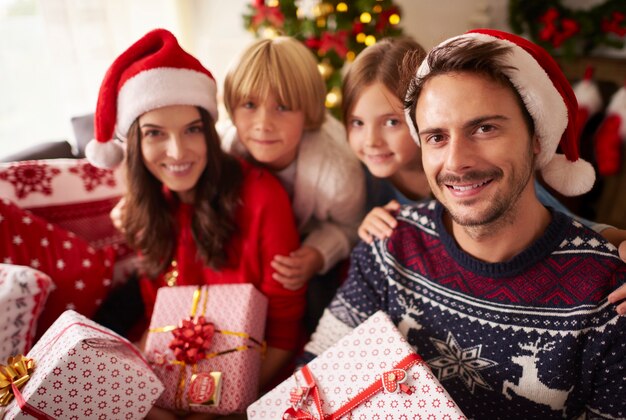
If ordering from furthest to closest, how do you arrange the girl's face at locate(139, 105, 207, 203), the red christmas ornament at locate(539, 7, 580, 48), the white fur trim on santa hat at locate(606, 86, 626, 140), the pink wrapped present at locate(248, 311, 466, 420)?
the red christmas ornament at locate(539, 7, 580, 48) → the white fur trim on santa hat at locate(606, 86, 626, 140) → the girl's face at locate(139, 105, 207, 203) → the pink wrapped present at locate(248, 311, 466, 420)

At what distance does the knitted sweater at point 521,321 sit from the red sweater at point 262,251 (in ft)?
1.40

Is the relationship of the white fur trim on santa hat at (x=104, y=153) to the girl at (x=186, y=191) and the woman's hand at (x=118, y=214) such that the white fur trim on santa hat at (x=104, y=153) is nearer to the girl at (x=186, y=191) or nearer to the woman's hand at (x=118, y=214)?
the girl at (x=186, y=191)

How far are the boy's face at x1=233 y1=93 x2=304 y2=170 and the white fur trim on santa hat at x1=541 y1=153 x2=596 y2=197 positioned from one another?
0.82 meters

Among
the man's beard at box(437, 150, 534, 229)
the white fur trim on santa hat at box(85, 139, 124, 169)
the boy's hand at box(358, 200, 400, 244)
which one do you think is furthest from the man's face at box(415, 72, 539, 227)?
the white fur trim on santa hat at box(85, 139, 124, 169)

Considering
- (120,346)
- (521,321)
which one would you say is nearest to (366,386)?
(521,321)

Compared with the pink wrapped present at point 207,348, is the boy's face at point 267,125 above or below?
above

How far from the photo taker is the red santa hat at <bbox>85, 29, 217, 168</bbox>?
4.06 ft

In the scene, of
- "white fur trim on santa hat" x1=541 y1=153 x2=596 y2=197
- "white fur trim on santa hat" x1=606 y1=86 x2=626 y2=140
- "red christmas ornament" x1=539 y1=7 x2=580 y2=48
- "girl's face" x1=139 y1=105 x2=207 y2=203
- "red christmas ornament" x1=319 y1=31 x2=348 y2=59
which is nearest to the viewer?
"white fur trim on santa hat" x1=541 y1=153 x2=596 y2=197

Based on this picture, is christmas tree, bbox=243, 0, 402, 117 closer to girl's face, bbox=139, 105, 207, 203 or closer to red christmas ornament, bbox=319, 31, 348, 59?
red christmas ornament, bbox=319, 31, 348, 59

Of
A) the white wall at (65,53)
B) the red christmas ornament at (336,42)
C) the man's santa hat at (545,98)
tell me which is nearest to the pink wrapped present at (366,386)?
the man's santa hat at (545,98)

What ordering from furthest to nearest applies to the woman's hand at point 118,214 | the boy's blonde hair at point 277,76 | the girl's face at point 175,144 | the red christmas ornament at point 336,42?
1. the red christmas ornament at point 336,42
2. the woman's hand at point 118,214
3. the boy's blonde hair at point 277,76
4. the girl's face at point 175,144

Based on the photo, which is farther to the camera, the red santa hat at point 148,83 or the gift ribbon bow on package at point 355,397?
the red santa hat at point 148,83

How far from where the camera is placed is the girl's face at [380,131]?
4.52ft

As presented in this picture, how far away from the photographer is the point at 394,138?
142 cm
